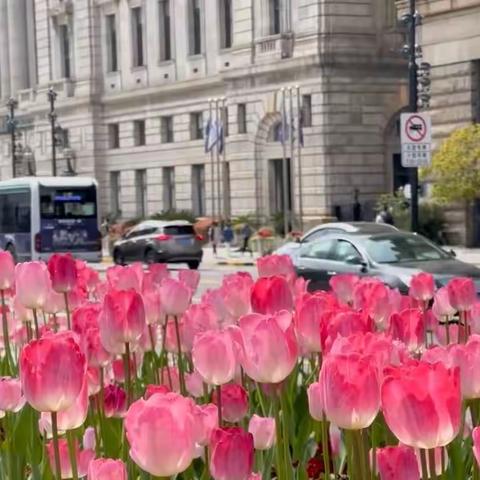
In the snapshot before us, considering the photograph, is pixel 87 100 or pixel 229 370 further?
pixel 87 100

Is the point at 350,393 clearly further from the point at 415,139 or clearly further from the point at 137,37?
the point at 137,37

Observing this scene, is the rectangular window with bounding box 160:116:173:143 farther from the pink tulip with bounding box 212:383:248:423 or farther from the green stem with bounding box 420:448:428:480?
the green stem with bounding box 420:448:428:480

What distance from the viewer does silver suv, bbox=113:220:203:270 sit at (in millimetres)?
35969

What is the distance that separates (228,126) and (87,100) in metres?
14.2

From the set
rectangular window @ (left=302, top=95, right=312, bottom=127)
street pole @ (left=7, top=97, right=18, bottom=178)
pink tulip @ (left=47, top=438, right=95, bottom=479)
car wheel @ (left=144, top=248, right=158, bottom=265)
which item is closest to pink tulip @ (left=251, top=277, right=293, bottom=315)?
pink tulip @ (left=47, top=438, right=95, bottom=479)

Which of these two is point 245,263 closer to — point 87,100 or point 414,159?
point 414,159

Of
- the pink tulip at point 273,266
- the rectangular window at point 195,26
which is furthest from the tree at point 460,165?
the pink tulip at point 273,266

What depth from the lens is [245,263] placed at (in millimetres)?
37812

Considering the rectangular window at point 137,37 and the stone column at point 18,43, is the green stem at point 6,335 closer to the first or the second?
the rectangular window at point 137,37

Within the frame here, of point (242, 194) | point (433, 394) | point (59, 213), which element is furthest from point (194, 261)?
point (433, 394)

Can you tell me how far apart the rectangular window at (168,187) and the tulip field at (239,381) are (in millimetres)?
53759

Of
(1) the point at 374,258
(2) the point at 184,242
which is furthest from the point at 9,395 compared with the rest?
(2) the point at 184,242

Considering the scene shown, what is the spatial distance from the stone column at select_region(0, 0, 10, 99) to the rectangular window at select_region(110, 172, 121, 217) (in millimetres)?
14274

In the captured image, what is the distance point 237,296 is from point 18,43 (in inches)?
2780
